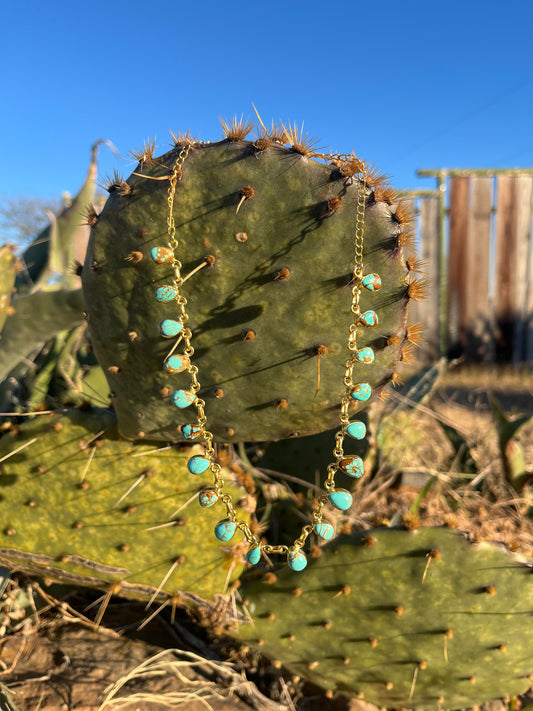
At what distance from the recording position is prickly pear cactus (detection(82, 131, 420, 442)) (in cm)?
71

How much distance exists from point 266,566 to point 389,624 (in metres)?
0.27

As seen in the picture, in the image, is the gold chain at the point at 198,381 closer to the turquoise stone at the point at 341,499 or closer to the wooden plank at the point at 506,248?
the turquoise stone at the point at 341,499

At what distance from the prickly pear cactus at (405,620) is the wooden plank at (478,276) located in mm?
3813

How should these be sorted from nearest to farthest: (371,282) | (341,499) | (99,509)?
(371,282) < (341,499) < (99,509)

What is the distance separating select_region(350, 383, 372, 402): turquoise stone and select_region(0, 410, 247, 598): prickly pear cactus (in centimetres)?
29

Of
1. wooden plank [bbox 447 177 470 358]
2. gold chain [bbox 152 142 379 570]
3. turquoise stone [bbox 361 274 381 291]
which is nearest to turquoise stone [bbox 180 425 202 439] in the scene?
gold chain [bbox 152 142 379 570]

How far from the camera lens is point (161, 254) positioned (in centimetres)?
69

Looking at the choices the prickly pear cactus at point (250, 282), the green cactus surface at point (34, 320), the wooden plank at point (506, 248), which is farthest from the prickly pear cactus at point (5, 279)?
the wooden plank at point (506, 248)

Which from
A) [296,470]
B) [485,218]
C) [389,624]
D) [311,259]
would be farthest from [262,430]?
[485,218]

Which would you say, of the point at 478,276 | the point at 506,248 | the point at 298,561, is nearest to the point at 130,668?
the point at 298,561

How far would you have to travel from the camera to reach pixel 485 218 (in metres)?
4.31

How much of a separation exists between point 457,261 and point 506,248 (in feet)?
1.32

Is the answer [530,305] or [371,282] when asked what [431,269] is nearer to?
[530,305]

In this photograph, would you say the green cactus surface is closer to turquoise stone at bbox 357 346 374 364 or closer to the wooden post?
turquoise stone at bbox 357 346 374 364
